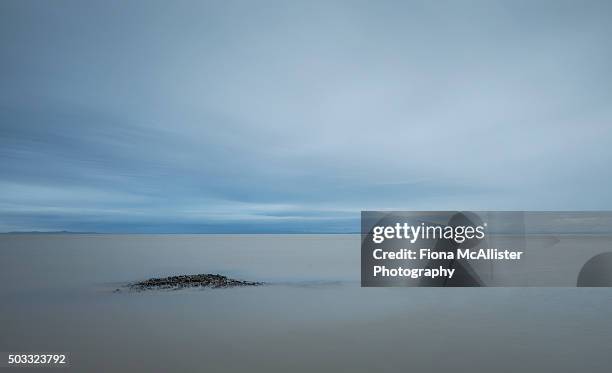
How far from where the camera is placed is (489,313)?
12.3 m

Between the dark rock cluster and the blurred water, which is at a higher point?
the dark rock cluster

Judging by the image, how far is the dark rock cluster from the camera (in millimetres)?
16370

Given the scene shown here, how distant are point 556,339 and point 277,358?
21.2ft

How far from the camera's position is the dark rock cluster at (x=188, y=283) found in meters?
16.4

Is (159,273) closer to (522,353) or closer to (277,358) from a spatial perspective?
(277,358)

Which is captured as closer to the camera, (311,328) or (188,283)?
(311,328)

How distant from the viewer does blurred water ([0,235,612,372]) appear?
8.37 m

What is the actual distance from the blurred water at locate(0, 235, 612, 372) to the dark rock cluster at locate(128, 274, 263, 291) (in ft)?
3.47

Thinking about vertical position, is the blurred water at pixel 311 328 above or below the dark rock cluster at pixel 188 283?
below

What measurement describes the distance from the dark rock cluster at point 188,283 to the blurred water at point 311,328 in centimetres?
106

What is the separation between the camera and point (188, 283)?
17109 millimetres

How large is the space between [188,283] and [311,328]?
8.02 meters

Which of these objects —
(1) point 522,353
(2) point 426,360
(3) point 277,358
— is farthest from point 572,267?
(3) point 277,358

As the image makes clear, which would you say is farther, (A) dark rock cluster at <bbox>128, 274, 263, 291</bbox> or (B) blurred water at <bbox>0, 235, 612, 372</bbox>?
(A) dark rock cluster at <bbox>128, 274, 263, 291</bbox>
